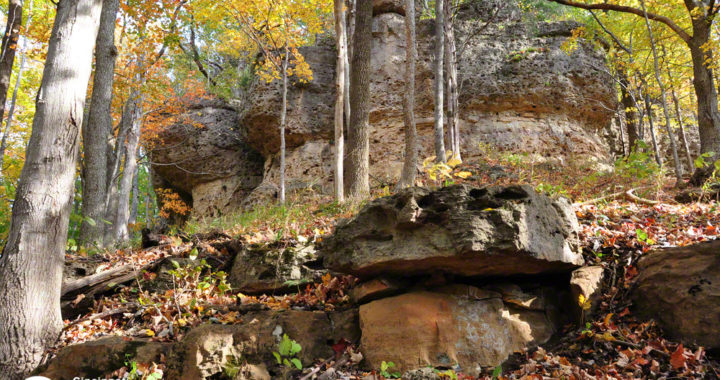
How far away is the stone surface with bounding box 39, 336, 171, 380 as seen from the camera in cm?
395

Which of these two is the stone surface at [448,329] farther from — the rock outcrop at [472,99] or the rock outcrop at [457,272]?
the rock outcrop at [472,99]

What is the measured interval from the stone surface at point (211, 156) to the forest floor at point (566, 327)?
1034 cm

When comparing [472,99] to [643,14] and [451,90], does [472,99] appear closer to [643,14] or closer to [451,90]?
[451,90]

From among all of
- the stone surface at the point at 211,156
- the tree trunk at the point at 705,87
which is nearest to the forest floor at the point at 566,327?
the tree trunk at the point at 705,87

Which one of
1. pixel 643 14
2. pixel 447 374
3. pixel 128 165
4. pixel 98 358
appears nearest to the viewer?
pixel 447 374

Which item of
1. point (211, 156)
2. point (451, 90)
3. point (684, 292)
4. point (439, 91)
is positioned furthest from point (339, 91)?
point (211, 156)

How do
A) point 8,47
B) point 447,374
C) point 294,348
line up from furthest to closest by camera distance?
point 8,47 → point 294,348 → point 447,374

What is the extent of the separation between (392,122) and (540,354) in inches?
443

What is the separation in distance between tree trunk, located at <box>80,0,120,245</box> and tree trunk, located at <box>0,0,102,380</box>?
4.83m

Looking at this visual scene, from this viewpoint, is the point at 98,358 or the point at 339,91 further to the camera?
the point at 339,91

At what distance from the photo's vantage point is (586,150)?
13633 mm

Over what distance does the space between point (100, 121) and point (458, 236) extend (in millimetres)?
9217

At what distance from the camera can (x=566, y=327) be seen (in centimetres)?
398

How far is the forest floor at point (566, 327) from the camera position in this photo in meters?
3.31
